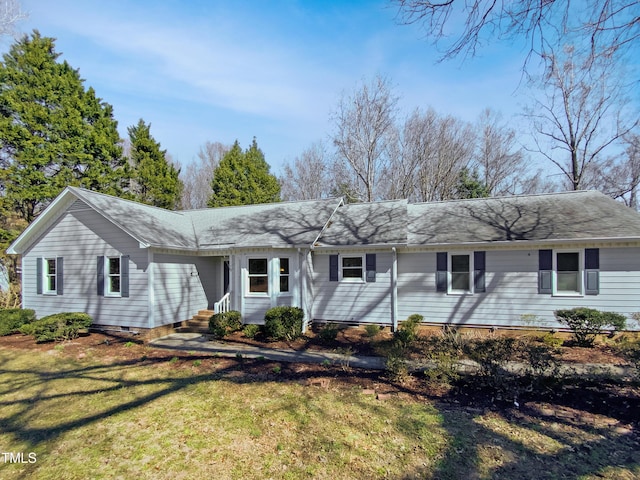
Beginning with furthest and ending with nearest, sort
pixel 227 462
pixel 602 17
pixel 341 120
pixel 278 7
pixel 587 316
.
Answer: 1. pixel 341 120
2. pixel 587 316
3. pixel 278 7
4. pixel 602 17
5. pixel 227 462

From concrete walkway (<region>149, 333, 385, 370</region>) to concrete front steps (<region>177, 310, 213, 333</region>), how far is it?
542mm

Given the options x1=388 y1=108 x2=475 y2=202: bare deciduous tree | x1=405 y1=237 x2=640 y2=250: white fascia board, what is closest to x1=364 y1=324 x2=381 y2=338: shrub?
x1=405 y1=237 x2=640 y2=250: white fascia board

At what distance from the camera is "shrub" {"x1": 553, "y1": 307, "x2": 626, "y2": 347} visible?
924cm

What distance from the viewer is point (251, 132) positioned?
2923 cm

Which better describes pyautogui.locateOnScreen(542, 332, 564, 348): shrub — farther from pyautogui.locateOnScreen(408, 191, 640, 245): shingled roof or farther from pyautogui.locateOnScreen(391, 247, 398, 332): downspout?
pyautogui.locateOnScreen(391, 247, 398, 332): downspout

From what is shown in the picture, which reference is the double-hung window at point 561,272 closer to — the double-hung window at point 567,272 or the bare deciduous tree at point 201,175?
the double-hung window at point 567,272

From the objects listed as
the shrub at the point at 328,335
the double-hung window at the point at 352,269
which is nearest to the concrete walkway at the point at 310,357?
the shrub at the point at 328,335

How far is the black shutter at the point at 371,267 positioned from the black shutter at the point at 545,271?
535cm

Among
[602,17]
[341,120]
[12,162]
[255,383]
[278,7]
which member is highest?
[341,120]

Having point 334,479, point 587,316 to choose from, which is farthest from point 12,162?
point 587,316

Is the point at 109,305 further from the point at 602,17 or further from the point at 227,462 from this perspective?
the point at 602,17

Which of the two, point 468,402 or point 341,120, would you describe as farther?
point 341,120

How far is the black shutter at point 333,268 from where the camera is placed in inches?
492

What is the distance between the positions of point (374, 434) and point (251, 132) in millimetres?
28334
